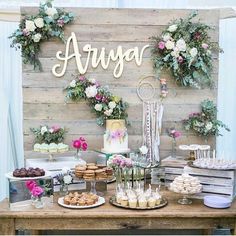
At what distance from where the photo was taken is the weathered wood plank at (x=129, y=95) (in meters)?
2.99

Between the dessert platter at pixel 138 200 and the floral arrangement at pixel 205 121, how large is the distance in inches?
37.7

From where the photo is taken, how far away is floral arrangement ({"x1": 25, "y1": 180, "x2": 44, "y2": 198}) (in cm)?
212

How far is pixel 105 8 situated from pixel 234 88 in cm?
140

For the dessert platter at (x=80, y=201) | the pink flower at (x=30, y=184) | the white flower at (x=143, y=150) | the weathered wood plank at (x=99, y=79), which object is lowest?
the dessert platter at (x=80, y=201)

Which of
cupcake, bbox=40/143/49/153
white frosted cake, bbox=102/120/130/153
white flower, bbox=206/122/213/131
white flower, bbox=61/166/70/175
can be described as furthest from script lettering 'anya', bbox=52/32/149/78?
white flower, bbox=61/166/70/175

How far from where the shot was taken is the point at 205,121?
3043 mm

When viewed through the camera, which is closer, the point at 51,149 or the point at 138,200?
the point at 138,200

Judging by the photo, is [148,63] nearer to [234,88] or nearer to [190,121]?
[190,121]

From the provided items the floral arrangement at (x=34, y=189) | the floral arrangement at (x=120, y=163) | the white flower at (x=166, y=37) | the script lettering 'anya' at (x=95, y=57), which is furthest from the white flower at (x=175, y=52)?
the floral arrangement at (x=34, y=189)

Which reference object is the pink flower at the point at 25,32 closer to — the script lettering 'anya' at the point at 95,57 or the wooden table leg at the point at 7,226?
the script lettering 'anya' at the point at 95,57

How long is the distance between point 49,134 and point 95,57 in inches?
28.9

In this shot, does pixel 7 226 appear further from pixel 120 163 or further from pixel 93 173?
pixel 120 163

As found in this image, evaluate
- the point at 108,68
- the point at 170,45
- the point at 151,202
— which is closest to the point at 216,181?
the point at 151,202

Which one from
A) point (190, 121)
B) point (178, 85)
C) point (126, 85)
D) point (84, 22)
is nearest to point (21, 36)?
point (84, 22)
